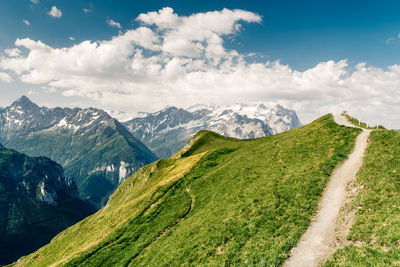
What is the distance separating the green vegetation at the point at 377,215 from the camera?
17984mm

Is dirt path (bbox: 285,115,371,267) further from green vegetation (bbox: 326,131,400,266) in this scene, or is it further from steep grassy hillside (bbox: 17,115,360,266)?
green vegetation (bbox: 326,131,400,266)

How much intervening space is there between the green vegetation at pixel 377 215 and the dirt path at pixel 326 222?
51.0 inches

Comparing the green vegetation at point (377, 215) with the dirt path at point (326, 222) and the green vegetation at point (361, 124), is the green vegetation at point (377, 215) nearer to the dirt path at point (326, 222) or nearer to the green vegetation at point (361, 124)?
the dirt path at point (326, 222)

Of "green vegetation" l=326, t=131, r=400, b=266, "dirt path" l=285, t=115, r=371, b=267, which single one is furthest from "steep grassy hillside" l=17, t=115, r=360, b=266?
"green vegetation" l=326, t=131, r=400, b=266

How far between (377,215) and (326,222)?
15.5 feet

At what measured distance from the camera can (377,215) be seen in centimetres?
2214

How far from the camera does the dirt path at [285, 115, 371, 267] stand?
20.6 m

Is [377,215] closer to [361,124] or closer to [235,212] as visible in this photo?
[235,212]

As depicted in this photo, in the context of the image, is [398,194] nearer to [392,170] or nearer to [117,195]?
[392,170]

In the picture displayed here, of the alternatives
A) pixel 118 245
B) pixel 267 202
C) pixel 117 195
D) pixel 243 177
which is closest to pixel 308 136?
pixel 243 177

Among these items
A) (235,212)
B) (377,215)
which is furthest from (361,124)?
(235,212)

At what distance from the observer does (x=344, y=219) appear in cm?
2389

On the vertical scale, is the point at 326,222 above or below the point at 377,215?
below

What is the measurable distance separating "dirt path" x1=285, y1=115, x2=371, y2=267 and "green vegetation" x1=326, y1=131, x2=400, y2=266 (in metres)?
1.30
